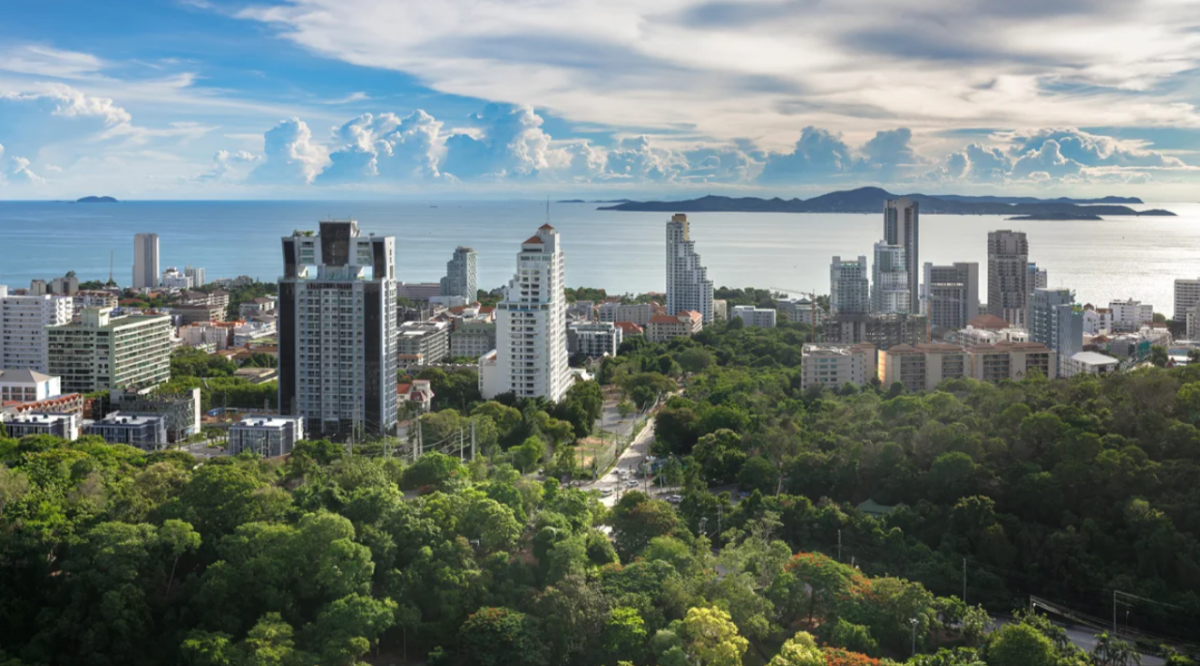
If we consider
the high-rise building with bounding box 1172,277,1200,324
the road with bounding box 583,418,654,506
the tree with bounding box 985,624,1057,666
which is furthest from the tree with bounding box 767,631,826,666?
the high-rise building with bounding box 1172,277,1200,324

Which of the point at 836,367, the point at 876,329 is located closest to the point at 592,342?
the point at 876,329

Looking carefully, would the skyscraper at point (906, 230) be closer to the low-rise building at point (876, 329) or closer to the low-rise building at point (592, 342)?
the low-rise building at point (876, 329)

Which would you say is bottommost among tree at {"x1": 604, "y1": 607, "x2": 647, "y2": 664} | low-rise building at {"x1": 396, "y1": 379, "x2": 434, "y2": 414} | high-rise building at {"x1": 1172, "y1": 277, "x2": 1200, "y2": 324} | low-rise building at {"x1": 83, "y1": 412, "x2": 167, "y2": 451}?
tree at {"x1": 604, "y1": 607, "x2": 647, "y2": 664}

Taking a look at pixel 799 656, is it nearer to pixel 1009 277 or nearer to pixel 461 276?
pixel 1009 277

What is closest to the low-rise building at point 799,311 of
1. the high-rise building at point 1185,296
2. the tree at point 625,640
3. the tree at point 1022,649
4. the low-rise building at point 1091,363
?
the high-rise building at point 1185,296

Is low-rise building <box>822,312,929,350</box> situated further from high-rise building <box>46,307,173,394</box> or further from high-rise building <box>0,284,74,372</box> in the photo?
high-rise building <box>0,284,74,372</box>

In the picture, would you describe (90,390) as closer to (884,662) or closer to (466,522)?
(466,522)
